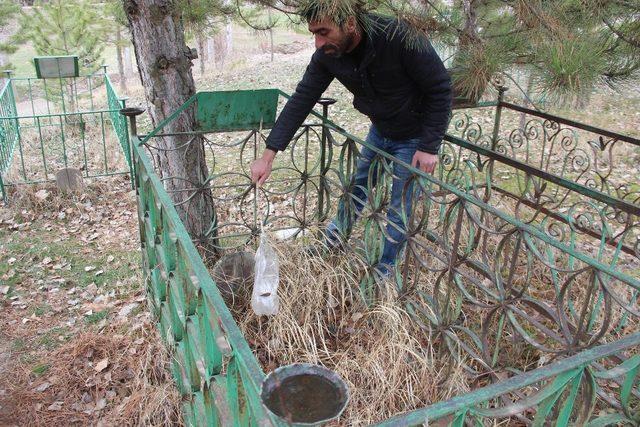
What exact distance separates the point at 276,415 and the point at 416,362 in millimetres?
1801

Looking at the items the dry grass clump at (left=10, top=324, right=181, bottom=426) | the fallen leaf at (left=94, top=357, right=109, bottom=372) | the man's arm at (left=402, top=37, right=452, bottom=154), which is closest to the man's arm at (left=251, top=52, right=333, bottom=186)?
the man's arm at (left=402, top=37, right=452, bottom=154)

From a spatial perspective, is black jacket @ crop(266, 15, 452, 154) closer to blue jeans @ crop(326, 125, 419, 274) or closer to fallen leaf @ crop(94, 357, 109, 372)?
blue jeans @ crop(326, 125, 419, 274)

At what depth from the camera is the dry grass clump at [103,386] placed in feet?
9.11

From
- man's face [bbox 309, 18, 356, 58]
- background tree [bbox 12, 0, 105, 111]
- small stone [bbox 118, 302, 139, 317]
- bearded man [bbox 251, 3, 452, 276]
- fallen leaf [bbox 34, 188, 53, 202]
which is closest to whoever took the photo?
man's face [bbox 309, 18, 356, 58]

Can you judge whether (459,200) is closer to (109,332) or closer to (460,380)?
(460,380)

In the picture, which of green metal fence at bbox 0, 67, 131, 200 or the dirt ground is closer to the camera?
the dirt ground

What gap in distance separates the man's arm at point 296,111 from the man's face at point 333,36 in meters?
0.30

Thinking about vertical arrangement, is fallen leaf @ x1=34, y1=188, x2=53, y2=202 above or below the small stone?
below

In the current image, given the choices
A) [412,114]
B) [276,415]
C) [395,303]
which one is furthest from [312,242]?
[276,415]

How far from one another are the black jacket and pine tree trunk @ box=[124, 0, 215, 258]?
2.27 feet

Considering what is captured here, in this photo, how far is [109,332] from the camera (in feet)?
11.3

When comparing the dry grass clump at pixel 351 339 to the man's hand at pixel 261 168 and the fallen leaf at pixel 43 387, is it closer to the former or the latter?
the man's hand at pixel 261 168

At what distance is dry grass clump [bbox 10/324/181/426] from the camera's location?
2.78 metres

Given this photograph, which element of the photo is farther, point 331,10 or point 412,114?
point 412,114
